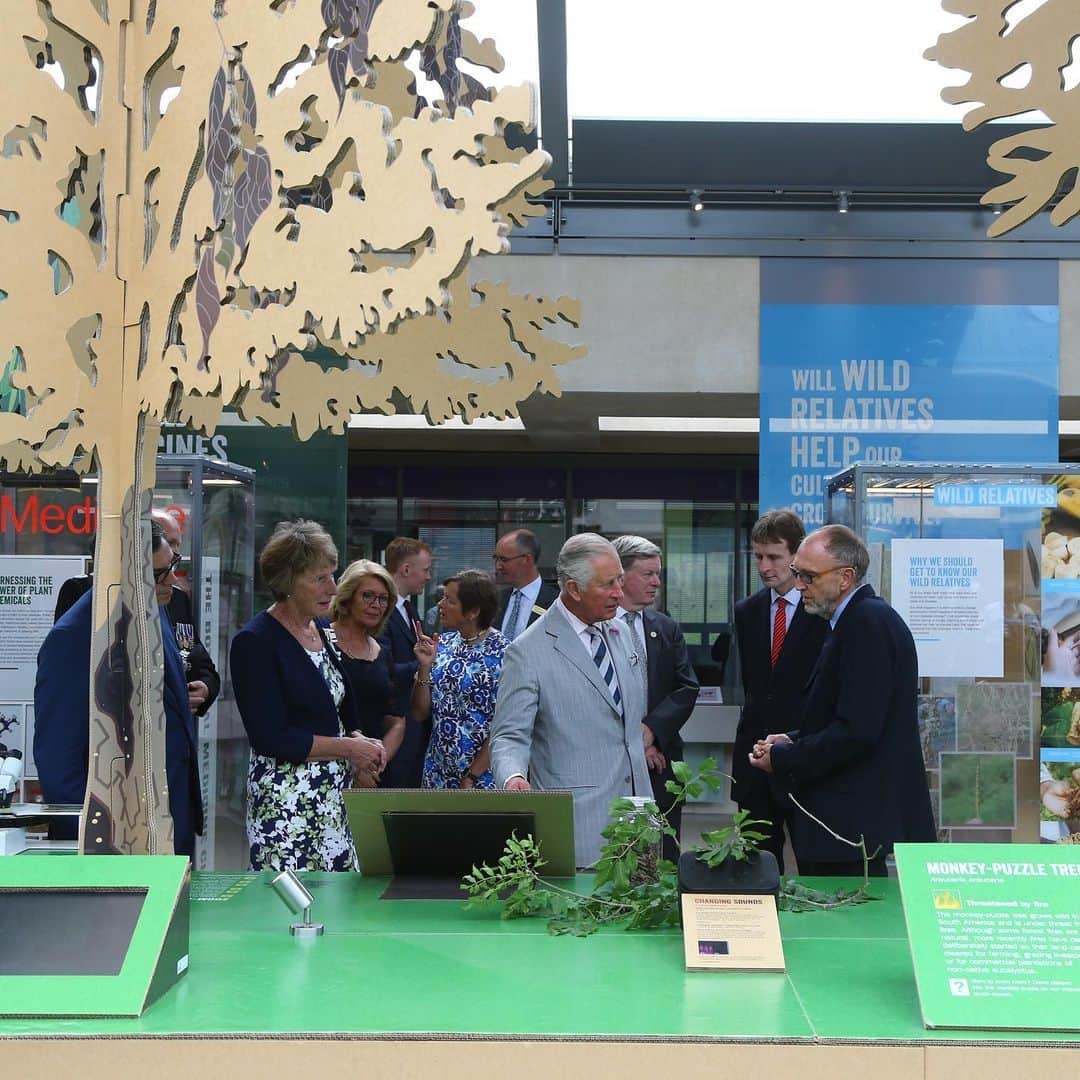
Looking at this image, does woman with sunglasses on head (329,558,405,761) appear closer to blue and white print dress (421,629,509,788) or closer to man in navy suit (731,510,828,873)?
blue and white print dress (421,629,509,788)

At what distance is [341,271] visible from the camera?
1960 mm

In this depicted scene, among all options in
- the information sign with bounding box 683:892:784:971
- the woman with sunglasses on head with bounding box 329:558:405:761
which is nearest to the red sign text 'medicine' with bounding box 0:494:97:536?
the woman with sunglasses on head with bounding box 329:558:405:761

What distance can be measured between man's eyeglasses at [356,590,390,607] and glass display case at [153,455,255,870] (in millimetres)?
825

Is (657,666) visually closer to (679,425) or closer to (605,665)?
(605,665)

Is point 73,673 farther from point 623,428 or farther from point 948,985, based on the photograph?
point 623,428

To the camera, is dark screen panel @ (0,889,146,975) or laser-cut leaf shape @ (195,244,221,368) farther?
laser-cut leaf shape @ (195,244,221,368)

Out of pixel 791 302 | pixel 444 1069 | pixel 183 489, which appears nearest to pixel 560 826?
pixel 444 1069

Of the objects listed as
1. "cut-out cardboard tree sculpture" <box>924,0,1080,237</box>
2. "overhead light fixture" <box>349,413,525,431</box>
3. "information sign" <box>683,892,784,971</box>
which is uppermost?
"overhead light fixture" <box>349,413,525,431</box>

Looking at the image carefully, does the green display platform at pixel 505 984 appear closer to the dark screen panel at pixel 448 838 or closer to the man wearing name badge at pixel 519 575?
the dark screen panel at pixel 448 838

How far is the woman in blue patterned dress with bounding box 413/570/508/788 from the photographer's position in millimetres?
4910

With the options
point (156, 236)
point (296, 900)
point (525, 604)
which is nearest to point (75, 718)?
point (296, 900)

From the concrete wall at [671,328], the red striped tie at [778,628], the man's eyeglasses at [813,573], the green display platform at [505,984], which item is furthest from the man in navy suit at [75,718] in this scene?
the concrete wall at [671,328]

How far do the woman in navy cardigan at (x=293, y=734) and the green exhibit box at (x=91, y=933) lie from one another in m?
1.79

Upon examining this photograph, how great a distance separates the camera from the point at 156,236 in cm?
223
